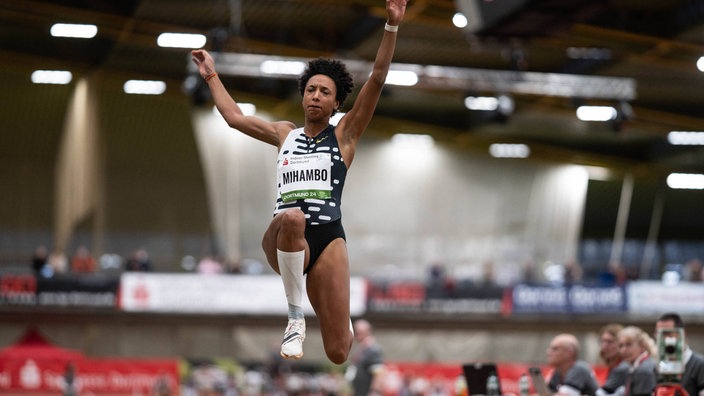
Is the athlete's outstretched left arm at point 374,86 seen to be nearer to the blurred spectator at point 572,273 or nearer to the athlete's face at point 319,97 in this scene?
the athlete's face at point 319,97

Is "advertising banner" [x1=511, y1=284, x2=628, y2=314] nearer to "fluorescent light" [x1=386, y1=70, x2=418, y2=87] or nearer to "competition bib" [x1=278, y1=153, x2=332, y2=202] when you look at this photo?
"fluorescent light" [x1=386, y1=70, x2=418, y2=87]

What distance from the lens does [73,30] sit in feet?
80.5

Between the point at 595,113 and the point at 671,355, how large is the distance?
22379 mm

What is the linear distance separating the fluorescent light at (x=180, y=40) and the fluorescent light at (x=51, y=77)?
154 inches

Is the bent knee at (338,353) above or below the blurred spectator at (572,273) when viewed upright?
below

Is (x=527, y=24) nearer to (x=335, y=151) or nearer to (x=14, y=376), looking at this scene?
(x=335, y=151)

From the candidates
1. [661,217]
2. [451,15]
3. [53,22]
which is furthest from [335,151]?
[661,217]

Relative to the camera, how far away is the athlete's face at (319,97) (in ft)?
18.7

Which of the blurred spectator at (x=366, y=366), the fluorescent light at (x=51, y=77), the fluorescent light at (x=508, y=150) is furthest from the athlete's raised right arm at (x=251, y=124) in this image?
the fluorescent light at (x=508, y=150)

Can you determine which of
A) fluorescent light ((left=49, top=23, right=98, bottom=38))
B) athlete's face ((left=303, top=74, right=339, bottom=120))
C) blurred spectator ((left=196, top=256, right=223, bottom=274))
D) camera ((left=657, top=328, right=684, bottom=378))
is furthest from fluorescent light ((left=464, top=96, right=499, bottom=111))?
athlete's face ((left=303, top=74, right=339, bottom=120))

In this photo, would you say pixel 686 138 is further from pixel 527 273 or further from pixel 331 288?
pixel 331 288

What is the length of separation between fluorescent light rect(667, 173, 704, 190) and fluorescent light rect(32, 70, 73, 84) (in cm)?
1915

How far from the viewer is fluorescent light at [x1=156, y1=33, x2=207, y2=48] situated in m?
24.2

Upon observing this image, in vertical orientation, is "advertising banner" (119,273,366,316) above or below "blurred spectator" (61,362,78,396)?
above
